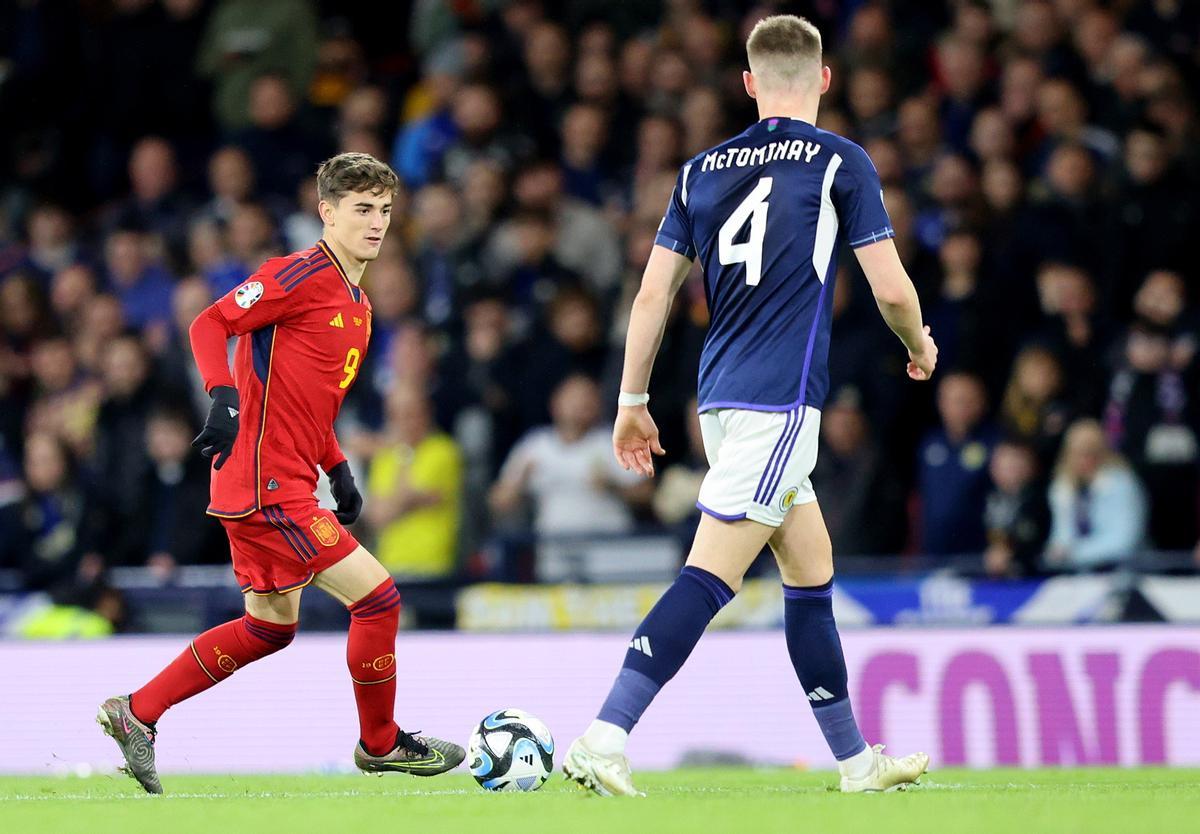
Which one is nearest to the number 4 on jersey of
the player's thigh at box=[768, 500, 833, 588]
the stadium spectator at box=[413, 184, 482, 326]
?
the player's thigh at box=[768, 500, 833, 588]

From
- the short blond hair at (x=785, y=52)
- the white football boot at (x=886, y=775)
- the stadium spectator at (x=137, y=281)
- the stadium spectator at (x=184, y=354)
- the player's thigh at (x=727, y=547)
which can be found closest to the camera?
the player's thigh at (x=727, y=547)

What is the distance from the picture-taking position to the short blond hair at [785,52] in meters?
5.36

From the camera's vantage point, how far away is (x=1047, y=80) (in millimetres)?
11078

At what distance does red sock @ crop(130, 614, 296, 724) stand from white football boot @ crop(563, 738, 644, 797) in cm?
146

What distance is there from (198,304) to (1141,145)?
5782mm

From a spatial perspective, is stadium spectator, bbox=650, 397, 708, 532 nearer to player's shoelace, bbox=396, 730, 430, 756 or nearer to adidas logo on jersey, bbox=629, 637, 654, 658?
player's shoelace, bbox=396, 730, 430, 756

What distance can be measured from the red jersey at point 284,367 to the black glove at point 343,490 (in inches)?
9.0

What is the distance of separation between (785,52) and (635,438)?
1210mm

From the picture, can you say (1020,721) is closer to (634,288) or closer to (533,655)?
(533,655)

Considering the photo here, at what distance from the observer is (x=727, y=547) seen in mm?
5246

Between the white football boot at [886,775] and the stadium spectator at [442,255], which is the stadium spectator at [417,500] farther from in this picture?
the white football boot at [886,775]

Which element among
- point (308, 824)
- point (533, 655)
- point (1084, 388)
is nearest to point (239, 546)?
point (308, 824)

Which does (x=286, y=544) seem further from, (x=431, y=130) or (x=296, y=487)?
(x=431, y=130)

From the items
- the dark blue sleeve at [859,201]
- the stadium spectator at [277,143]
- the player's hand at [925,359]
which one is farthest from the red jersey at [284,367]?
the stadium spectator at [277,143]
